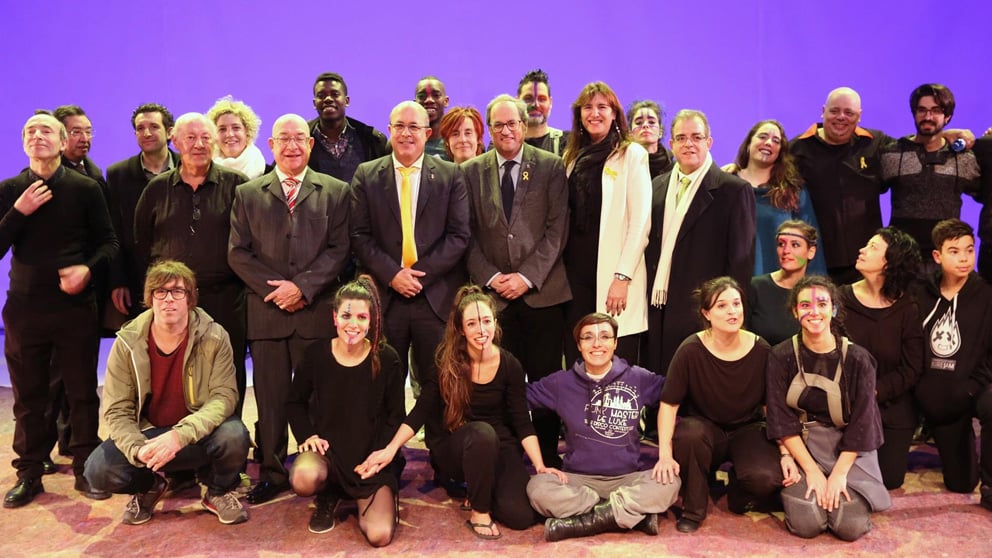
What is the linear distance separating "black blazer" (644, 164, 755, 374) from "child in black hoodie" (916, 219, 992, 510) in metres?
0.85

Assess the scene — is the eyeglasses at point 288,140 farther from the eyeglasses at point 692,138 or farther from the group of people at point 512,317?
the eyeglasses at point 692,138

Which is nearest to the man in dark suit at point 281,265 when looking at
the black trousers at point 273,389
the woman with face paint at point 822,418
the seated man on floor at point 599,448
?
the black trousers at point 273,389

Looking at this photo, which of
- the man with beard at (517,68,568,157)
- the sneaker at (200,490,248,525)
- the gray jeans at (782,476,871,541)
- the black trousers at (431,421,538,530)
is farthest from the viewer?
the man with beard at (517,68,568,157)

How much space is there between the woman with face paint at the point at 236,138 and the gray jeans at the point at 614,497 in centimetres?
243

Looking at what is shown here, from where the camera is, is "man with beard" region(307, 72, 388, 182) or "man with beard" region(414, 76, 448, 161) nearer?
"man with beard" region(307, 72, 388, 182)

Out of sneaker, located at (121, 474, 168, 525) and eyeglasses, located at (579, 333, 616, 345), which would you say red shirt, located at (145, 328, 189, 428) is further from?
eyeglasses, located at (579, 333, 616, 345)

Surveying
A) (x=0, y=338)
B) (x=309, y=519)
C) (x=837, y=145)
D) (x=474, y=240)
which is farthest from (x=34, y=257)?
(x=0, y=338)

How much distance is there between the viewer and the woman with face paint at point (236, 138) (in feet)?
15.2

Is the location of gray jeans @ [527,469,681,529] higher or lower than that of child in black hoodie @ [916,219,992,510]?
lower

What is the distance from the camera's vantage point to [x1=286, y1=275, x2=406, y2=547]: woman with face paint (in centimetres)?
332

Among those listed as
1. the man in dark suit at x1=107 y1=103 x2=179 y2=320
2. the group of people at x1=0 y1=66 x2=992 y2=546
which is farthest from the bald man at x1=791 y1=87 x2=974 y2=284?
Result: the man in dark suit at x1=107 y1=103 x2=179 y2=320

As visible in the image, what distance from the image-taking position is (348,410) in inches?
135

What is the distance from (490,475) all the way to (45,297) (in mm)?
2178

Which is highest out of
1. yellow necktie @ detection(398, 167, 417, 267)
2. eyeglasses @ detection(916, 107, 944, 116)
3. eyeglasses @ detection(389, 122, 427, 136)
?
eyeglasses @ detection(916, 107, 944, 116)
